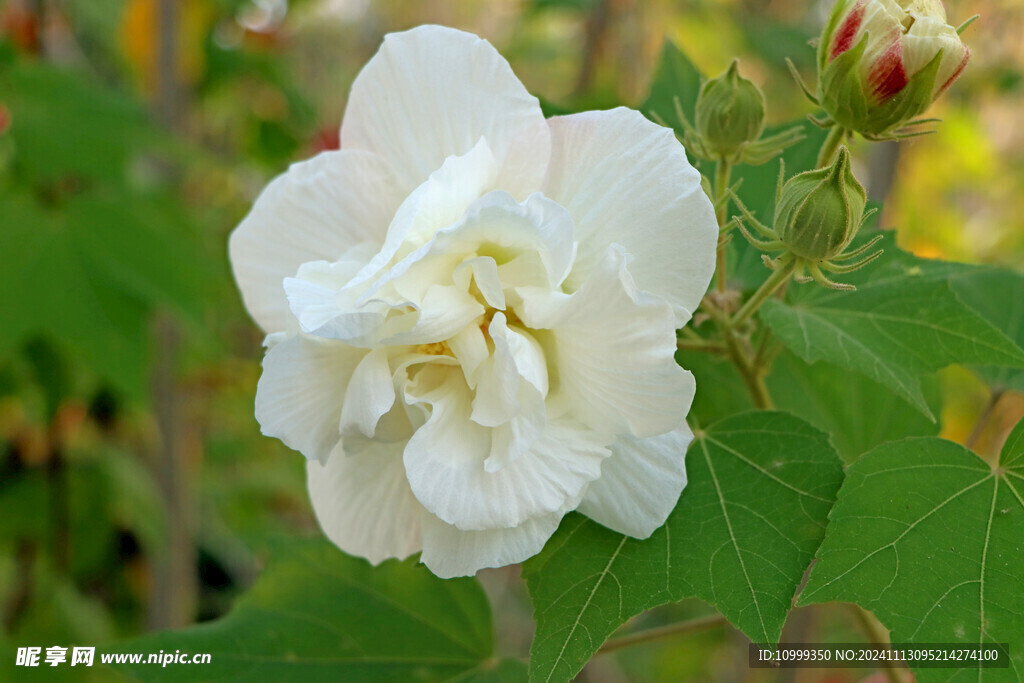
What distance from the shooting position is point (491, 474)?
42cm

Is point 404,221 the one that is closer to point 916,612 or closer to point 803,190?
point 803,190

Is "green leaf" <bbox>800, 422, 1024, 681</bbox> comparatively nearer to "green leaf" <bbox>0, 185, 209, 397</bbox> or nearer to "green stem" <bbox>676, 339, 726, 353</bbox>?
"green stem" <bbox>676, 339, 726, 353</bbox>

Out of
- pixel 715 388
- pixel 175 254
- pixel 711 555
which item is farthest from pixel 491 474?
pixel 175 254

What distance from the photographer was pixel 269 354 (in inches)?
17.0

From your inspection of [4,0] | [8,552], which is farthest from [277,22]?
[8,552]

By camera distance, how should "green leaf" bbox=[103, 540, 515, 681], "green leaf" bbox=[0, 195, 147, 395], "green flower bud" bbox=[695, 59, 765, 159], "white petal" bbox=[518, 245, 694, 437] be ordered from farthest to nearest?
"green leaf" bbox=[0, 195, 147, 395]
"green leaf" bbox=[103, 540, 515, 681]
"green flower bud" bbox=[695, 59, 765, 159]
"white petal" bbox=[518, 245, 694, 437]

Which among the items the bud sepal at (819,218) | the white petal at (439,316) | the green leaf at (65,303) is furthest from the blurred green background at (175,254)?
the white petal at (439,316)

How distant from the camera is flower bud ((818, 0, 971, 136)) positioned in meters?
0.46

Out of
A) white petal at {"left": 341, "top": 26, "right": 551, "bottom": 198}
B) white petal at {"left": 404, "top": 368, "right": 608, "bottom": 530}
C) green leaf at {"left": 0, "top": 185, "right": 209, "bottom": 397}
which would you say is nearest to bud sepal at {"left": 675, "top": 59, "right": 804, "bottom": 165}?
white petal at {"left": 341, "top": 26, "right": 551, "bottom": 198}

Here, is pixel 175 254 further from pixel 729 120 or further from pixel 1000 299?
pixel 1000 299

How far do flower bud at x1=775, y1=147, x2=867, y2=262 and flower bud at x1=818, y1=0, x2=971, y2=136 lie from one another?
0.22ft

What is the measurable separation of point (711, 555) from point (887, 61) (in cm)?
29

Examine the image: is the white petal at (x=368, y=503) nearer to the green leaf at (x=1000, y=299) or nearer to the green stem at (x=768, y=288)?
the green stem at (x=768, y=288)

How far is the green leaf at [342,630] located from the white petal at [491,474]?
0.89ft
